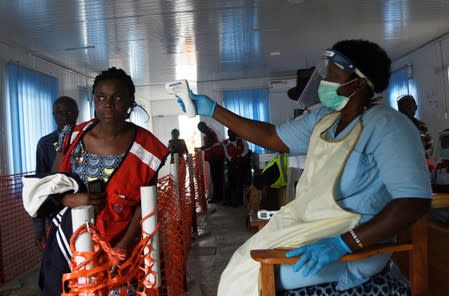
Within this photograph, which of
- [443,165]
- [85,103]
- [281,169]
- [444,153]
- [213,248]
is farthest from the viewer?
[85,103]

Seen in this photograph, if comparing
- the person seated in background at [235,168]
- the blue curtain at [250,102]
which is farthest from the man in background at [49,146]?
the blue curtain at [250,102]

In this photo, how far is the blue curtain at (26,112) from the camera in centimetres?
608

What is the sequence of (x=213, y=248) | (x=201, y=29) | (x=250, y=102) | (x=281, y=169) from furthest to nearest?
(x=250, y=102) → (x=201, y=29) → (x=213, y=248) → (x=281, y=169)

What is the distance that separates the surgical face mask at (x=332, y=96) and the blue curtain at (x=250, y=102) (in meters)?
9.25

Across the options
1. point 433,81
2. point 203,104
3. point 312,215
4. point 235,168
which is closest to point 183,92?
point 203,104

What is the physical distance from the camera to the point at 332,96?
1526mm

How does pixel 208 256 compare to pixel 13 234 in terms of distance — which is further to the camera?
pixel 208 256

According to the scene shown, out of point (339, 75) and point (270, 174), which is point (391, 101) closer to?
point (270, 174)

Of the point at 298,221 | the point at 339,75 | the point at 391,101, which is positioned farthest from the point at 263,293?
the point at 391,101

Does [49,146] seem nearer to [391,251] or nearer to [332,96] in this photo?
[332,96]

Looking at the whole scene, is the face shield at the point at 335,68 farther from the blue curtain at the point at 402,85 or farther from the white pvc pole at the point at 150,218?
the blue curtain at the point at 402,85

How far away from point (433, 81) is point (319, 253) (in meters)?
7.70

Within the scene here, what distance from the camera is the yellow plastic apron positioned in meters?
1.38

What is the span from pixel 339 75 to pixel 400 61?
892 centimetres
